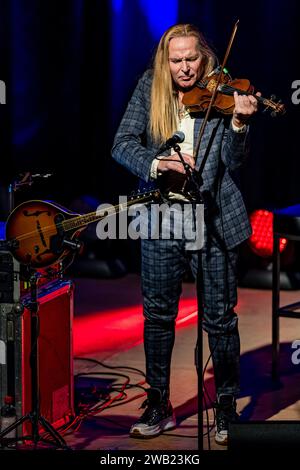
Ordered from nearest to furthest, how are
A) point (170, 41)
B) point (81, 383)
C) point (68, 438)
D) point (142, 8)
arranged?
1. point (170, 41)
2. point (68, 438)
3. point (81, 383)
4. point (142, 8)

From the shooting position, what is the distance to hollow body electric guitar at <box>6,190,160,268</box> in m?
4.25

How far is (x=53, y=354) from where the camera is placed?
4605mm

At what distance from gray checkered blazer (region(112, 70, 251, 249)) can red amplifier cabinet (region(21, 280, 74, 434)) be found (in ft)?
2.15

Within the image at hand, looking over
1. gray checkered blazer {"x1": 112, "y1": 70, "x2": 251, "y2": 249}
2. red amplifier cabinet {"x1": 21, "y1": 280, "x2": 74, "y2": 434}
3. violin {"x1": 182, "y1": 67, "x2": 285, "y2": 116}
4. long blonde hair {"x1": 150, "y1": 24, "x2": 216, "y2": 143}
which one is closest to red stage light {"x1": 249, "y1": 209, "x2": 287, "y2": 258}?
red amplifier cabinet {"x1": 21, "y1": 280, "x2": 74, "y2": 434}

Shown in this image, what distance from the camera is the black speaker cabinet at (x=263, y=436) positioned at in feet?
11.2

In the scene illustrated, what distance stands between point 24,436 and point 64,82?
4246mm

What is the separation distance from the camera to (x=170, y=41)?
4.27 metres

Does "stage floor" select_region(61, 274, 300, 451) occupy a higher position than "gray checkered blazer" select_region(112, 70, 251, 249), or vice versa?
"gray checkered blazer" select_region(112, 70, 251, 249)

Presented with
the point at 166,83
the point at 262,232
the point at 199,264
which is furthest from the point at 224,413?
the point at 262,232

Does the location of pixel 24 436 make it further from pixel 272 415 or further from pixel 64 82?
pixel 64 82

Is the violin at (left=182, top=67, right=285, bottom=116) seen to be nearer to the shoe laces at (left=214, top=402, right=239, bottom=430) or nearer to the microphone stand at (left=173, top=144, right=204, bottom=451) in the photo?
the microphone stand at (left=173, top=144, right=204, bottom=451)

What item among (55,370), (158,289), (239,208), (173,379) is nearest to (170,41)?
(239,208)

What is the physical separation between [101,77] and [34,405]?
→ 416 cm

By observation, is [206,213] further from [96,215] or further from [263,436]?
[263,436]
